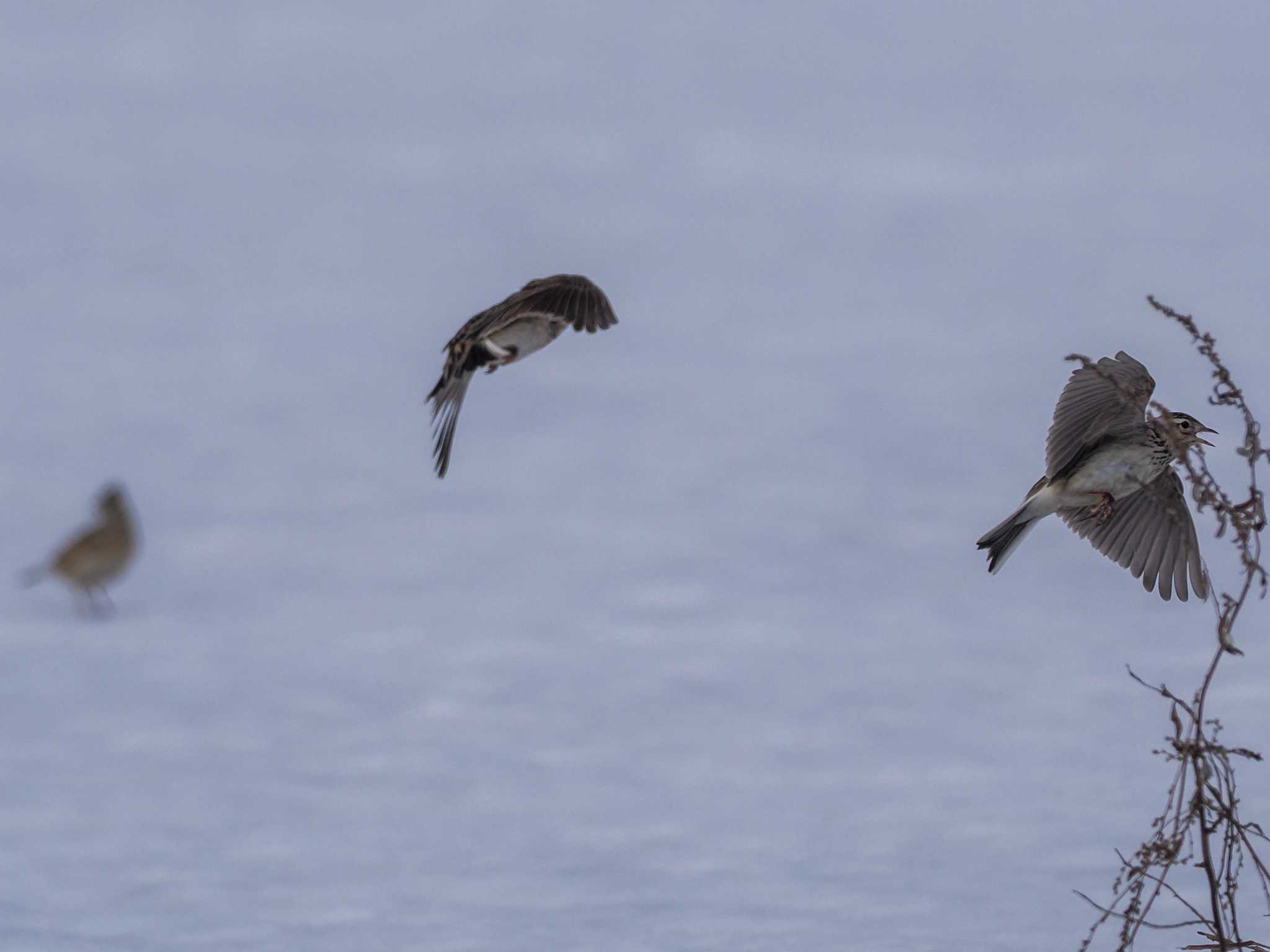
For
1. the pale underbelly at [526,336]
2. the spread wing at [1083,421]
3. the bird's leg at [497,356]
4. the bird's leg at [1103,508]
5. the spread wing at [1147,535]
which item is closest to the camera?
the bird's leg at [497,356]

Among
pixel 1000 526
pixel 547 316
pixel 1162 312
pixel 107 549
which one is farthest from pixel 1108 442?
pixel 107 549

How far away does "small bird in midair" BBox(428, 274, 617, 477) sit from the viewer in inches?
257

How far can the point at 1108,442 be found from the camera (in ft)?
26.2

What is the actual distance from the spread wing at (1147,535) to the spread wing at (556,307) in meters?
3.00

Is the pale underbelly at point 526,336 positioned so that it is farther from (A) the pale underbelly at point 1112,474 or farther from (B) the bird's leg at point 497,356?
(A) the pale underbelly at point 1112,474

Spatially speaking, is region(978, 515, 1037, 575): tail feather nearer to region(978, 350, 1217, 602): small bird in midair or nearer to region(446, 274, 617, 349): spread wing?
region(978, 350, 1217, 602): small bird in midair

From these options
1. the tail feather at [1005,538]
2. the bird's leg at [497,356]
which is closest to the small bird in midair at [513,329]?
the bird's leg at [497,356]

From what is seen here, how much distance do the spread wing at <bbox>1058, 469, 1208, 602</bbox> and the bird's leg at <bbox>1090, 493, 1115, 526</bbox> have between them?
5 cm

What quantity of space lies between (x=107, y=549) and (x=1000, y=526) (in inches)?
183

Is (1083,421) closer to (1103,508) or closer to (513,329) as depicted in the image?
(1103,508)

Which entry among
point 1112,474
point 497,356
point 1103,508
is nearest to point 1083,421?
point 1112,474

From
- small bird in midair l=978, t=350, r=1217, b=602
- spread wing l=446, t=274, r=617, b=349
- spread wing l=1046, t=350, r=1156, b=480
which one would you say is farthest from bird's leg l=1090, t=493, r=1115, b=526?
spread wing l=446, t=274, r=617, b=349

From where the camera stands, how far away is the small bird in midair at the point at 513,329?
6.53 m

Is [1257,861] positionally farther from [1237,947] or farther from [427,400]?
[427,400]
